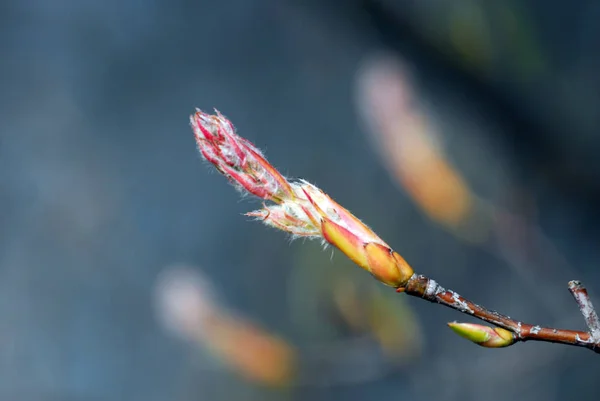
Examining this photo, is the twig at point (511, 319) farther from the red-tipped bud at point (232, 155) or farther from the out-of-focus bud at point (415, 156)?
the out-of-focus bud at point (415, 156)

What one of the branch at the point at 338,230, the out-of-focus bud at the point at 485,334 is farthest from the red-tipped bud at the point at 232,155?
the out-of-focus bud at the point at 485,334

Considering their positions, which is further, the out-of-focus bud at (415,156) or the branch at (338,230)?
the out-of-focus bud at (415,156)

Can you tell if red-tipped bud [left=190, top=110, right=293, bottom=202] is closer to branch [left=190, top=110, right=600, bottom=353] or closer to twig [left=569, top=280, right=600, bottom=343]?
branch [left=190, top=110, right=600, bottom=353]

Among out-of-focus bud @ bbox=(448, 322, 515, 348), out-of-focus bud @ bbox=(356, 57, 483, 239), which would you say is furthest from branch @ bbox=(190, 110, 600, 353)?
out-of-focus bud @ bbox=(356, 57, 483, 239)

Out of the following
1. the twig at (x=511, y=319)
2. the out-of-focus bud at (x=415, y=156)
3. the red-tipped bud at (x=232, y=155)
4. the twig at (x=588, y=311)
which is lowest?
the red-tipped bud at (x=232, y=155)

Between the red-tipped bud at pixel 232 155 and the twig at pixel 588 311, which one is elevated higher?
the twig at pixel 588 311

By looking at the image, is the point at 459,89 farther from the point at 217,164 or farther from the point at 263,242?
the point at 217,164

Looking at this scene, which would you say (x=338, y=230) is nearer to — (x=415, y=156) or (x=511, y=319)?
(x=511, y=319)
